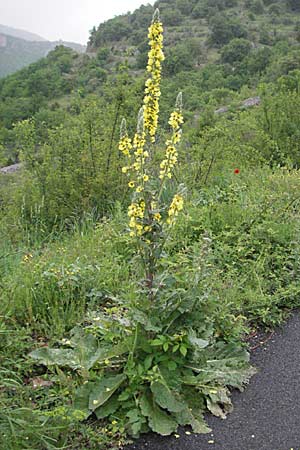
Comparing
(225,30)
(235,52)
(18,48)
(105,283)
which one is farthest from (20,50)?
(105,283)

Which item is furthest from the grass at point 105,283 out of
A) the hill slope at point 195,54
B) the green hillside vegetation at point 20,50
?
the green hillside vegetation at point 20,50

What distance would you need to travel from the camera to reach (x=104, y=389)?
3.13 m

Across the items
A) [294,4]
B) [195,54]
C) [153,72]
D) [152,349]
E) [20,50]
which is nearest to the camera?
[153,72]

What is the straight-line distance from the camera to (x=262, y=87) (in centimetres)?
1003

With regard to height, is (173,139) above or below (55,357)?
above

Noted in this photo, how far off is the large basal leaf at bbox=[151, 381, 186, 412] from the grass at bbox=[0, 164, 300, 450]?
0.31m

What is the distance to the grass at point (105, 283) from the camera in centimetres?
296

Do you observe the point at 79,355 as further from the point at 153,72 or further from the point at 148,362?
the point at 153,72

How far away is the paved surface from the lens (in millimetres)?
3008

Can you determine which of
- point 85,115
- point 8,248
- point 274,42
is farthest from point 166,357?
point 274,42

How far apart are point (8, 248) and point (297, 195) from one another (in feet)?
10.4

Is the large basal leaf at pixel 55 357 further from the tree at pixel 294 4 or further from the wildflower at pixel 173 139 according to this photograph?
the tree at pixel 294 4

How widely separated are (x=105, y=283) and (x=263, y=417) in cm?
164

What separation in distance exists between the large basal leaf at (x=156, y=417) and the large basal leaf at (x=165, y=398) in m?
0.05
